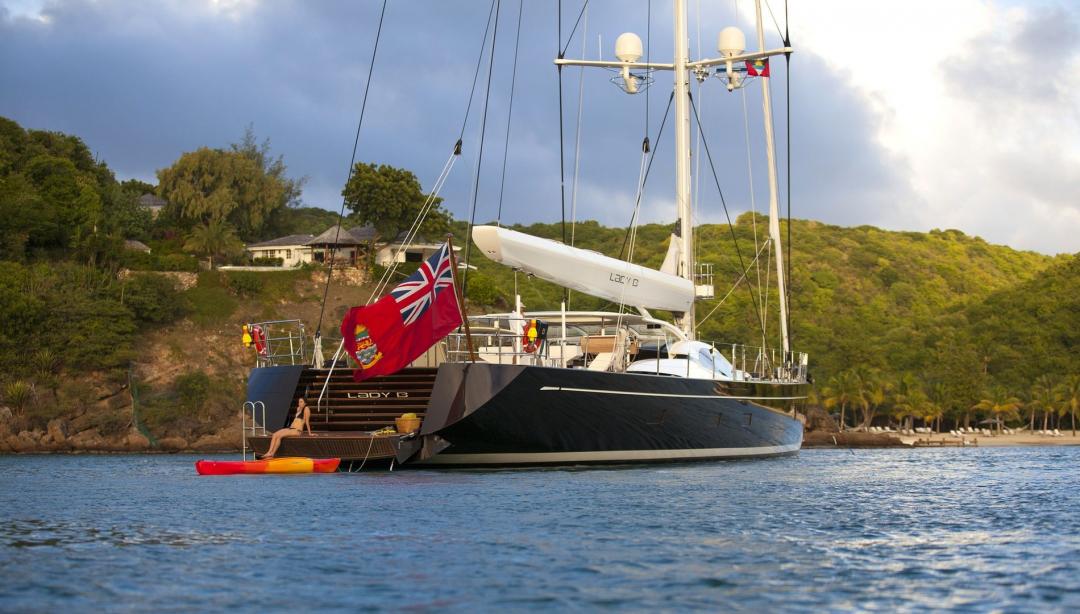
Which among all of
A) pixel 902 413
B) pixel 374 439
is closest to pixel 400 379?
pixel 374 439

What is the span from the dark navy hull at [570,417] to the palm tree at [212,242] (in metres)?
51.8

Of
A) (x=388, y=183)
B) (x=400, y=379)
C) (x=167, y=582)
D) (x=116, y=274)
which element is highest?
(x=388, y=183)

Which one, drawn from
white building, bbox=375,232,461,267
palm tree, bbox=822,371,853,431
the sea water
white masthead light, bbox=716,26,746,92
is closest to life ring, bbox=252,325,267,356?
the sea water

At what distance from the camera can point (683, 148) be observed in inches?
1150

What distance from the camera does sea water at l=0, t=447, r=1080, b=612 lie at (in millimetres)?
9320

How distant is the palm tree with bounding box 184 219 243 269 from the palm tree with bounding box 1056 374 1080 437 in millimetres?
55006

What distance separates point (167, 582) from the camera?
9.95 metres

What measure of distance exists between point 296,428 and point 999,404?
6598 cm

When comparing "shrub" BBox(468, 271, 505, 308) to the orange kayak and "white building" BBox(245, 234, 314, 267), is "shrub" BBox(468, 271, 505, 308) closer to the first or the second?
"white building" BBox(245, 234, 314, 267)

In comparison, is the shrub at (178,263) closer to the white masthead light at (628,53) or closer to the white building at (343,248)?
the white building at (343,248)

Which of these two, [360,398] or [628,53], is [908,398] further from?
[360,398]

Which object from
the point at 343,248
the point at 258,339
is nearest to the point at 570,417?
the point at 258,339

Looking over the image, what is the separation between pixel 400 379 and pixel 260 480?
392cm

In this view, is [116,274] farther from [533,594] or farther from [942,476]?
[533,594]
